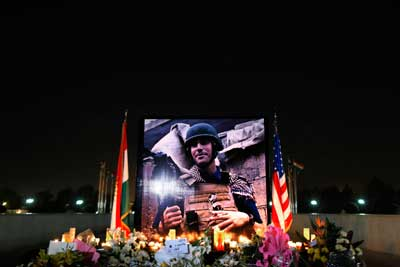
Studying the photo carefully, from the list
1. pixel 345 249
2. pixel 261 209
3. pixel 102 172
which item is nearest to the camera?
pixel 345 249

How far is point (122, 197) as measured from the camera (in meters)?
12.1

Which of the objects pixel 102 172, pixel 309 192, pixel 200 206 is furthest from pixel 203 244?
pixel 309 192

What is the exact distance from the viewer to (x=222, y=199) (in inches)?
470

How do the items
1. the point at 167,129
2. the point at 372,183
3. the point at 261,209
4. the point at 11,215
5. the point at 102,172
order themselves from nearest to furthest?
the point at 11,215, the point at 261,209, the point at 167,129, the point at 102,172, the point at 372,183

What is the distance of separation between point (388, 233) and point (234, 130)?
17.2 feet

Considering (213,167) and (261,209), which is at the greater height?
(213,167)

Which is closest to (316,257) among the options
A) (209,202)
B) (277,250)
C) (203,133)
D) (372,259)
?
(277,250)

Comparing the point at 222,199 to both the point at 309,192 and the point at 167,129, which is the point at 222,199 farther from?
the point at 309,192

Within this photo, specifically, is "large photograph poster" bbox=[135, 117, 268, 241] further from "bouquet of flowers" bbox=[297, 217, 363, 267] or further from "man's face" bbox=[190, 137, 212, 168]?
"bouquet of flowers" bbox=[297, 217, 363, 267]

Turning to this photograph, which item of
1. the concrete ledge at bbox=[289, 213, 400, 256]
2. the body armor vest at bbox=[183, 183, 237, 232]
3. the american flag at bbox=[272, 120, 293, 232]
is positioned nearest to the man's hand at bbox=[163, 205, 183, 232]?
the body armor vest at bbox=[183, 183, 237, 232]

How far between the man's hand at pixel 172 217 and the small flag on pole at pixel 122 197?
1.14 m

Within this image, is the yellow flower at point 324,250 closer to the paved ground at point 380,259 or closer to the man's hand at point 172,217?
the paved ground at point 380,259

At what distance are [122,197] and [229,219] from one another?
3.34 m

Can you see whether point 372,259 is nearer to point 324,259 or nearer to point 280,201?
point 280,201
